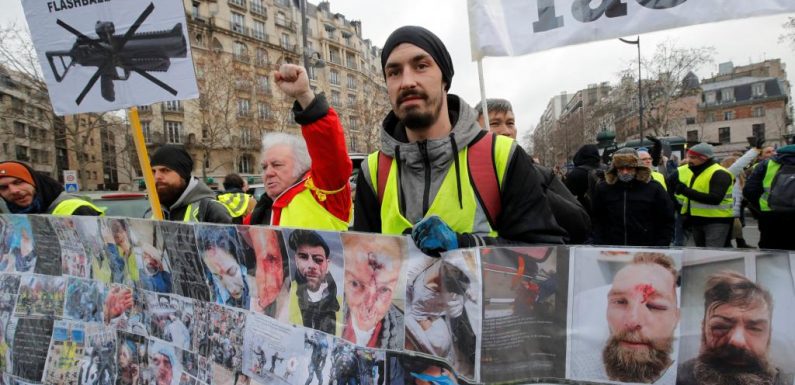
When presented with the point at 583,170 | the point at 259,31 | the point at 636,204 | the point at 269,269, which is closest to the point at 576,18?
the point at 269,269

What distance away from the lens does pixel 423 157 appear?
1.48 meters

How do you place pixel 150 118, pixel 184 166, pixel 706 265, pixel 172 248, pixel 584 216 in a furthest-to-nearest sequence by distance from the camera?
pixel 150 118
pixel 184 166
pixel 584 216
pixel 172 248
pixel 706 265

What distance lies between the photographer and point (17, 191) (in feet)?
10.5

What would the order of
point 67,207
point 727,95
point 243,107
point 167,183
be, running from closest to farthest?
point 167,183, point 67,207, point 243,107, point 727,95

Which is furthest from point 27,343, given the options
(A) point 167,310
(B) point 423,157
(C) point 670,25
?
(C) point 670,25

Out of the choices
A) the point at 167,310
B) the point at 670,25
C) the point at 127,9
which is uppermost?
the point at 127,9

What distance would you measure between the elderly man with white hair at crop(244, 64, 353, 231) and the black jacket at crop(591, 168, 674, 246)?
2746 mm

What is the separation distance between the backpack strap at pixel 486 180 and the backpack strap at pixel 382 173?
12.0 inches

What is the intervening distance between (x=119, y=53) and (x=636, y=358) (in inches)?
114

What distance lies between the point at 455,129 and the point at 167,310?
1.43m

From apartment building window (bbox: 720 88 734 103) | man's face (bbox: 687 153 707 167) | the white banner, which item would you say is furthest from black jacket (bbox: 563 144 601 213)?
apartment building window (bbox: 720 88 734 103)

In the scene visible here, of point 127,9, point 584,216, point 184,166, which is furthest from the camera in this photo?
point 184,166

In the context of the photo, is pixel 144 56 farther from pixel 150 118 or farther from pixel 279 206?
pixel 150 118

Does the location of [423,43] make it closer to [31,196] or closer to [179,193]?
[179,193]
